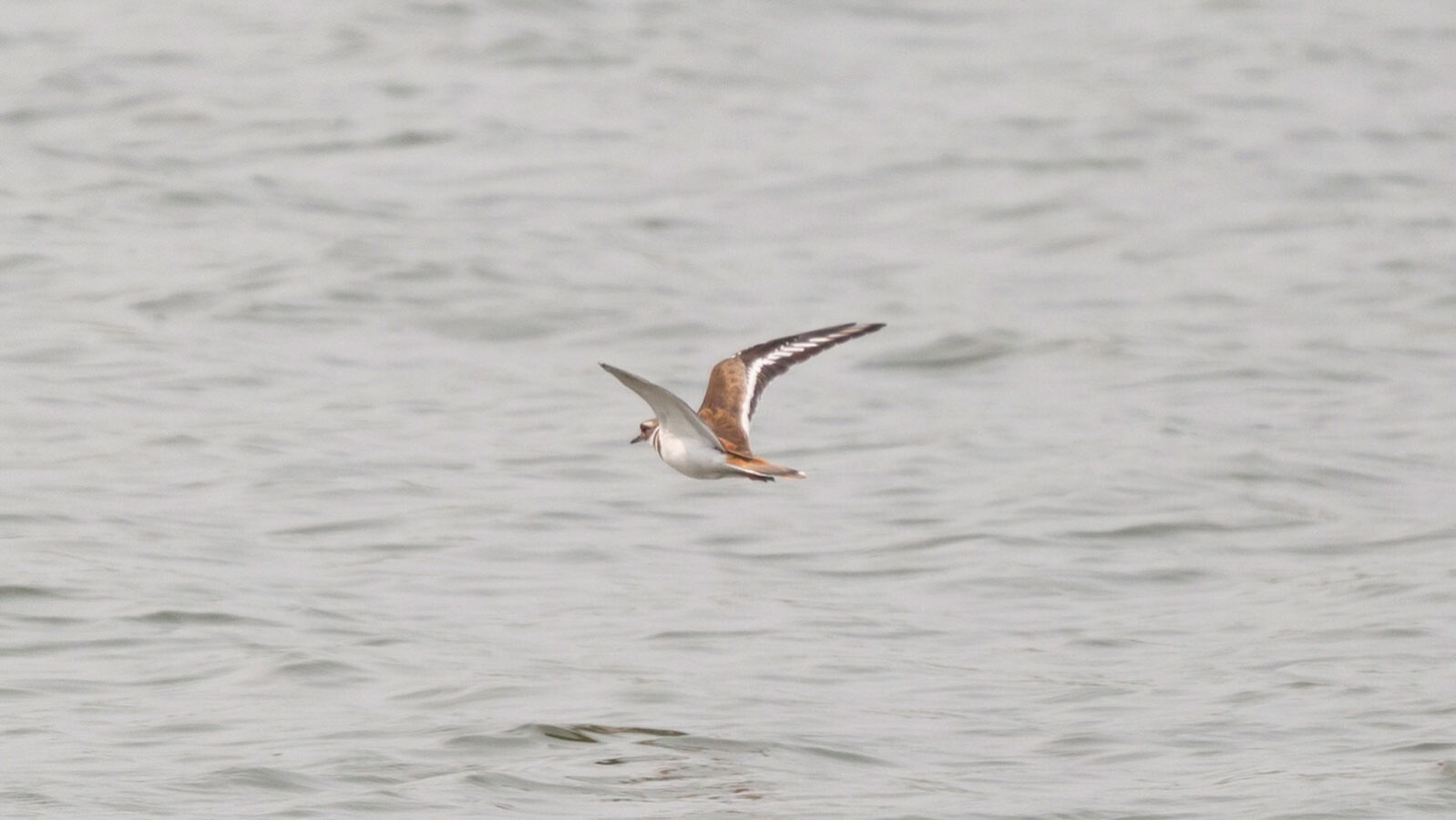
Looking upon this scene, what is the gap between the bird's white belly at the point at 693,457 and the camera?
8.88 meters

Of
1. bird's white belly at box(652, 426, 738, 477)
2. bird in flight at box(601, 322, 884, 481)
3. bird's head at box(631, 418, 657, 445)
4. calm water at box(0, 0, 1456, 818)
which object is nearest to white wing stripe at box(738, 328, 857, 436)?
bird in flight at box(601, 322, 884, 481)

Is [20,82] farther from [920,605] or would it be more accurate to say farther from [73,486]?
[920,605]

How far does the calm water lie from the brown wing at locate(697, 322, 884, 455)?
112 cm

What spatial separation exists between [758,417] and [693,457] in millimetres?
5518

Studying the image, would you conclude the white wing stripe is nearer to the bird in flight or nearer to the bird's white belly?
the bird in flight

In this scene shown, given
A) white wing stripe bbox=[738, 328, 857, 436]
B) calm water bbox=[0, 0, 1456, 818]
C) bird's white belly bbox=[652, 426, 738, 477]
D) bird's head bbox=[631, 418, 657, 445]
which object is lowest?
calm water bbox=[0, 0, 1456, 818]

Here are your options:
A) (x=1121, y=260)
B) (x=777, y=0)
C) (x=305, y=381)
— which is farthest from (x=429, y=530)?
(x=777, y=0)

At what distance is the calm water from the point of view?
917cm

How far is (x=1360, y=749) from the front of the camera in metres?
9.20

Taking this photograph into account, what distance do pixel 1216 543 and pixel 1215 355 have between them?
3530mm

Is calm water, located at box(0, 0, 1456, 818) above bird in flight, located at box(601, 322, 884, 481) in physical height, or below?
below

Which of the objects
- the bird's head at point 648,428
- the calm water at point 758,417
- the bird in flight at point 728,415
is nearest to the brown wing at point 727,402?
the bird in flight at point 728,415

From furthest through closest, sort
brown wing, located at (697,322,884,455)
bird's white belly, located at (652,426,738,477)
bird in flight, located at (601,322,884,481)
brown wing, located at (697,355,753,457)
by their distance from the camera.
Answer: brown wing, located at (697,322,884,455) < brown wing, located at (697,355,753,457) < bird's white belly, located at (652,426,738,477) < bird in flight, located at (601,322,884,481)

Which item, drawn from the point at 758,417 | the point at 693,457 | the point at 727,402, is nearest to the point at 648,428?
the point at 727,402
